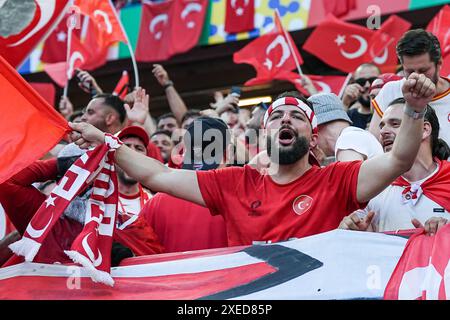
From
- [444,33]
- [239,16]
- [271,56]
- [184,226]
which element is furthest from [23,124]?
[239,16]

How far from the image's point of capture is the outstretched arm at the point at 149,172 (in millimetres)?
4559

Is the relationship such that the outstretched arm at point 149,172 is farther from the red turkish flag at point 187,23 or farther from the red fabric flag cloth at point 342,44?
the red turkish flag at point 187,23

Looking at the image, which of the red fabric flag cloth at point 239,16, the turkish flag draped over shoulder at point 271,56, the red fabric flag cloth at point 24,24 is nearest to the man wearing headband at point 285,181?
the red fabric flag cloth at point 24,24

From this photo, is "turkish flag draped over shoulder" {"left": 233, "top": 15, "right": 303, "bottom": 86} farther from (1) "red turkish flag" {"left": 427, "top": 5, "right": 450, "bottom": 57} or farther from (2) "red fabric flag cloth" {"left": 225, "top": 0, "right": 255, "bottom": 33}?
(2) "red fabric flag cloth" {"left": 225, "top": 0, "right": 255, "bottom": 33}

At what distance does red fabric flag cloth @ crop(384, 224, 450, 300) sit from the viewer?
363 cm

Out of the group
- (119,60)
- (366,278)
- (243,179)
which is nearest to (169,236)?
(243,179)

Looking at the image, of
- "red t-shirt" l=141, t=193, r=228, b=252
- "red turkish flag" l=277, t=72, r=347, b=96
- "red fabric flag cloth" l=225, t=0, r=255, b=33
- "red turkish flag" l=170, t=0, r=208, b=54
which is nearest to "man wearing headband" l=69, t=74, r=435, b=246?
"red t-shirt" l=141, t=193, r=228, b=252

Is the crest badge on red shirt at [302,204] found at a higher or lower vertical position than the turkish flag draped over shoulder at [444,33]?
lower

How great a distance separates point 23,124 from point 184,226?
3.63ft

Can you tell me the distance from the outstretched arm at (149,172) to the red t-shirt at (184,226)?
0.46 m

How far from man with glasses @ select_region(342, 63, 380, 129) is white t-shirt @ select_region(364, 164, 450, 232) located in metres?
2.23

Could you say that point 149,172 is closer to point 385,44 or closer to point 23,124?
point 23,124

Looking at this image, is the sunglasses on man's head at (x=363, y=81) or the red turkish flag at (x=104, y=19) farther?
the red turkish flag at (x=104, y=19)

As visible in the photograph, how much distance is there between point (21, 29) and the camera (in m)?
6.29
